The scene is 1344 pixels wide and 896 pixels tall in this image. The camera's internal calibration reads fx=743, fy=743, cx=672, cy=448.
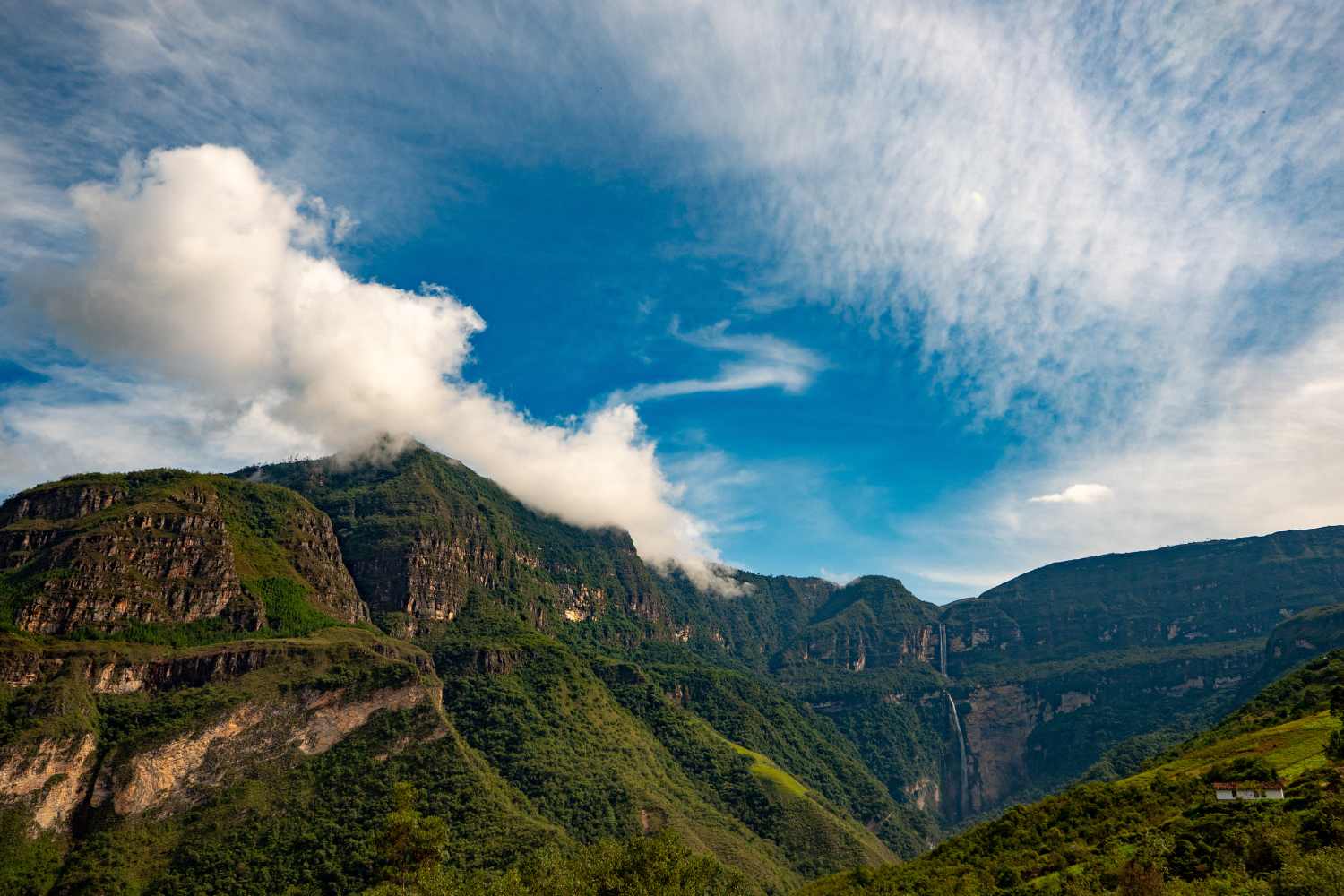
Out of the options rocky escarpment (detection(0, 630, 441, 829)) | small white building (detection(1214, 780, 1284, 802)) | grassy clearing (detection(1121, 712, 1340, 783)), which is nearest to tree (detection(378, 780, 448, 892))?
rocky escarpment (detection(0, 630, 441, 829))

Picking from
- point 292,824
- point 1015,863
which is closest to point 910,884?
point 1015,863

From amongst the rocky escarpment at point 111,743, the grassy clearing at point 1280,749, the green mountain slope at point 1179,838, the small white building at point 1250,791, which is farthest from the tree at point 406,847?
the small white building at point 1250,791

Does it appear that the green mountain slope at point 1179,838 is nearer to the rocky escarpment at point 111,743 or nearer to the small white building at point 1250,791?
the small white building at point 1250,791

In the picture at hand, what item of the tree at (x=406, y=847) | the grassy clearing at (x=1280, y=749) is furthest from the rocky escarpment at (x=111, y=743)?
the grassy clearing at (x=1280, y=749)

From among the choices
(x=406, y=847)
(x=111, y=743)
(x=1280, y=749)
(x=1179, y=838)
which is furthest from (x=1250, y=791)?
(x=111, y=743)

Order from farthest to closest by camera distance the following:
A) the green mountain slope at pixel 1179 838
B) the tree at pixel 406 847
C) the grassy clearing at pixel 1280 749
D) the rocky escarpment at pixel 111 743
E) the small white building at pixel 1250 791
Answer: the rocky escarpment at pixel 111 743 → the tree at pixel 406 847 → the grassy clearing at pixel 1280 749 → the small white building at pixel 1250 791 → the green mountain slope at pixel 1179 838

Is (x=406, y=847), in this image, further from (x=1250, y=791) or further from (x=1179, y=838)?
(x=1250, y=791)

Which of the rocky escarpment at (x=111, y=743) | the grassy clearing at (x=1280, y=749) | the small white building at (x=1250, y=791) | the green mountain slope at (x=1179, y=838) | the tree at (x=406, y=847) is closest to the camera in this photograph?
the green mountain slope at (x=1179, y=838)

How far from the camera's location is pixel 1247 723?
142250 millimetres

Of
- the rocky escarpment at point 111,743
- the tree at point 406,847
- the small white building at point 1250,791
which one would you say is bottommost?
the tree at point 406,847

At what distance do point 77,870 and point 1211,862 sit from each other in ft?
647

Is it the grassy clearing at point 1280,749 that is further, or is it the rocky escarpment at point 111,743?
the rocky escarpment at point 111,743

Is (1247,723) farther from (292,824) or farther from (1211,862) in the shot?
(292,824)

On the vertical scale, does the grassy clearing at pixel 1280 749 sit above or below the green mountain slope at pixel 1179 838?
above
